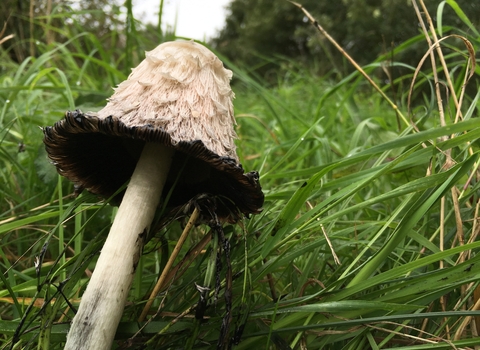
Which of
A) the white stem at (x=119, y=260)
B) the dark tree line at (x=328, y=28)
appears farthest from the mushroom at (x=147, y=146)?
the dark tree line at (x=328, y=28)

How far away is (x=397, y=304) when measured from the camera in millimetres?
995

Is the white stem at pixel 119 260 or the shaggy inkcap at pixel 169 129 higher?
the shaggy inkcap at pixel 169 129

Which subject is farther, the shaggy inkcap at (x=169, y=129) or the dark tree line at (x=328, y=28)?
the dark tree line at (x=328, y=28)

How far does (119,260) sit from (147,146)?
310mm

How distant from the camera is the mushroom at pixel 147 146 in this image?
38.2 inches

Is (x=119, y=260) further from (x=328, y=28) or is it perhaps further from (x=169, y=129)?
(x=328, y=28)

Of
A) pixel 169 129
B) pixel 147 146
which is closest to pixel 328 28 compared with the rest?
pixel 147 146

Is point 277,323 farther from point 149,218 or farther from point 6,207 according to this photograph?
point 6,207

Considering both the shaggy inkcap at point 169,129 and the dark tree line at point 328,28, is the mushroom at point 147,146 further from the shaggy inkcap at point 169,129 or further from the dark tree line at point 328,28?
the dark tree line at point 328,28

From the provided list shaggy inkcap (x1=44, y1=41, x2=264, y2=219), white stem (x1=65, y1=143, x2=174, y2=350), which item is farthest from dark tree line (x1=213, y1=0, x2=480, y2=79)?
white stem (x1=65, y1=143, x2=174, y2=350)

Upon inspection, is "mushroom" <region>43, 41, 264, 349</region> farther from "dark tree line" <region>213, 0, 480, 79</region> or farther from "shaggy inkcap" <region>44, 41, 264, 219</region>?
"dark tree line" <region>213, 0, 480, 79</region>

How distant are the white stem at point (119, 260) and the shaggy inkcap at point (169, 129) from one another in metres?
0.07

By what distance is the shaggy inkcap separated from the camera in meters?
0.98

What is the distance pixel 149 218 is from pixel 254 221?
15.7 inches
